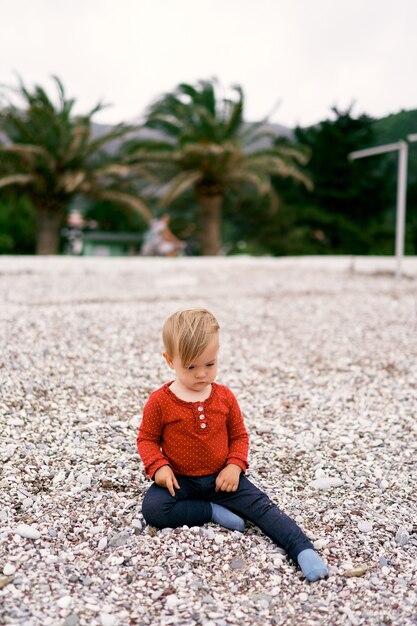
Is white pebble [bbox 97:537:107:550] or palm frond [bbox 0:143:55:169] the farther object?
palm frond [bbox 0:143:55:169]

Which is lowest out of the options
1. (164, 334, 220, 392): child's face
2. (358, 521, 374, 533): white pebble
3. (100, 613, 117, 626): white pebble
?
(100, 613, 117, 626): white pebble

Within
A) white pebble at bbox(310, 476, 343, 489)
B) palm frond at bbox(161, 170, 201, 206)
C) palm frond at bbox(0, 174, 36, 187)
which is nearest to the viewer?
white pebble at bbox(310, 476, 343, 489)

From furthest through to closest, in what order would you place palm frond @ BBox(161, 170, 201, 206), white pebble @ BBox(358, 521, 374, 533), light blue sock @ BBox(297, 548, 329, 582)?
palm frond @ BBox(161, 170, 201, 206)
white pebble @ BBox(358, 521, 374, 533)
light blue sock @ BBox(297, 548, 329, 582)

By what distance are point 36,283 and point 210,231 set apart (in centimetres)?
830

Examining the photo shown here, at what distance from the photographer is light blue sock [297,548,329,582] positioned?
2.14 meters

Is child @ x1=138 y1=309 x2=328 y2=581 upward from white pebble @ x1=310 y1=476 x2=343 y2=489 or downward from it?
upward

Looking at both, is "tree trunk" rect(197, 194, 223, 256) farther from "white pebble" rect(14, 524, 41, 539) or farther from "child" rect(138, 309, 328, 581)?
"white pebble" rect(14, 524, 41, 539)

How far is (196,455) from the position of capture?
2424mm

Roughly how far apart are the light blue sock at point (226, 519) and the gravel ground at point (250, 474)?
0.03m

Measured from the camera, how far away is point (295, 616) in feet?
6.45

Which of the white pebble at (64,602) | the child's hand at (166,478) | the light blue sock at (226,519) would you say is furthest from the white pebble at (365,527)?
the white pebble at (64,602)

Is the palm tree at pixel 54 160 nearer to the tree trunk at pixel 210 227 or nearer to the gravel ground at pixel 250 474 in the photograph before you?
the tree trunk at pixel 210 227

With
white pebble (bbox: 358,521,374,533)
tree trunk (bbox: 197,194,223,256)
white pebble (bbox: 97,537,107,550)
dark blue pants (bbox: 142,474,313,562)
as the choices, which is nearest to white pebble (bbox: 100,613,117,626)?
white pebble (bbox: 97,537,107,550)

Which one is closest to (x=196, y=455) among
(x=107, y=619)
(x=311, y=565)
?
(x=311, y=565)
